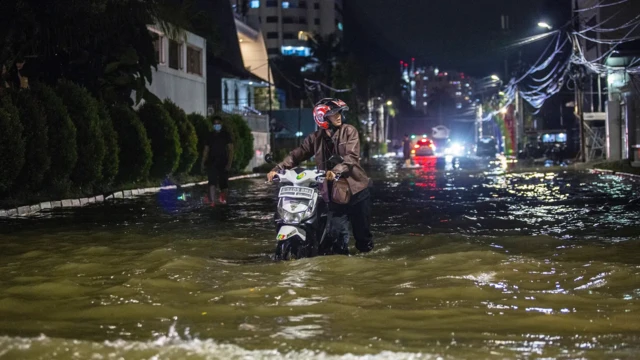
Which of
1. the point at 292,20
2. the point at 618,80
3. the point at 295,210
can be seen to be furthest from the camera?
the point at 292,20

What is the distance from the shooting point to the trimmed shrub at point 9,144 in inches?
711

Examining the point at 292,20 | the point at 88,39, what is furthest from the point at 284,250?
the point at 292,20

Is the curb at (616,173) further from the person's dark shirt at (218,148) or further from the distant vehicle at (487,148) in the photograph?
the distant vehicle at (487,148)

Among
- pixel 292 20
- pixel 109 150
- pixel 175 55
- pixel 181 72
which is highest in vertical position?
pixel 292 20

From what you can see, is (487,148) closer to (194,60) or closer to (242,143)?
(194,60)

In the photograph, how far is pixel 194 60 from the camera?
42.1 meters

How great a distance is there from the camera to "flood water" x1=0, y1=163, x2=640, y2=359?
213 inches

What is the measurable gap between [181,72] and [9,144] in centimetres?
2183

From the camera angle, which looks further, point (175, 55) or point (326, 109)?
point (175, 55)

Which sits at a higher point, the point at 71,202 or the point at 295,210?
the point at 295,210

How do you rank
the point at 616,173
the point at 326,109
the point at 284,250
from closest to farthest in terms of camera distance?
the point at 326,109 < the point at 284,250 < the point at 616,173

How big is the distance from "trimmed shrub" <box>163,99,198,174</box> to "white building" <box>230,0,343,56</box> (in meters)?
105

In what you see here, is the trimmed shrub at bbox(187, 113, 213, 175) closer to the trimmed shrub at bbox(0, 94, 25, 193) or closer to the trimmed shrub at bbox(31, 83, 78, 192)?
the trimmed shrub at bbox(31, 83, 78, 192)

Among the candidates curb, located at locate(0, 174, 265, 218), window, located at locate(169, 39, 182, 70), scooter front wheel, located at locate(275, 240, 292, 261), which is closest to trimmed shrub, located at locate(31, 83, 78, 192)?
curb, located at locate(0, 174, 265, 218)
